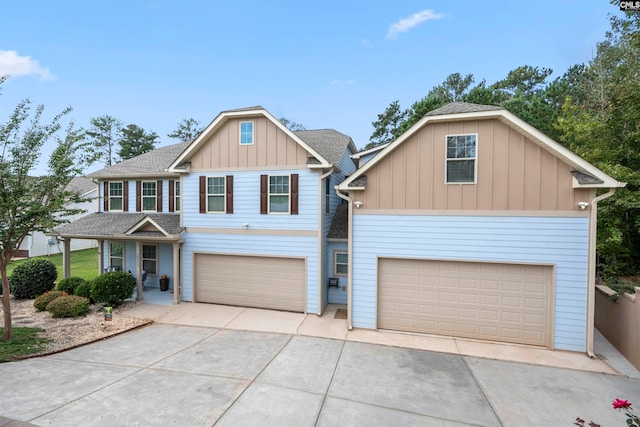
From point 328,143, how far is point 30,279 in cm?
1370

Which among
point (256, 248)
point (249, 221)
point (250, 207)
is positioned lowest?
Result: point (256, 248)

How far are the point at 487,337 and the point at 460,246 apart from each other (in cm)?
264

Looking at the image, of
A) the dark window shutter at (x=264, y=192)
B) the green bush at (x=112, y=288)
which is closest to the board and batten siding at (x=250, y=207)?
the dark window shutter at (x=264, y=192)

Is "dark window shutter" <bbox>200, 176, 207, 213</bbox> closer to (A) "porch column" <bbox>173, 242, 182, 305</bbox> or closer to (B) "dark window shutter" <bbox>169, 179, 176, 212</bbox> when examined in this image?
(A) "porch column" <bbox>173, 242, 182, 305</bbox>

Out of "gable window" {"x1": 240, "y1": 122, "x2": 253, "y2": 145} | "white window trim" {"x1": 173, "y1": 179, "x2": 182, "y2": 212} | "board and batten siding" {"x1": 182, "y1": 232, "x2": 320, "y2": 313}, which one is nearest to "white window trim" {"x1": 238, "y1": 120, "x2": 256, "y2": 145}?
"gable window" {"x1": 240, "y1": 122, "x2": 253, "y2": 145}

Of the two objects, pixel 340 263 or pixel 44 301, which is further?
pixel 340 263

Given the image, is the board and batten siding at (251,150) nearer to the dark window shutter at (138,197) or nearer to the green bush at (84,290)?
the dark window shutter at (138,197)

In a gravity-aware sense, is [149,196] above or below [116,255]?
above

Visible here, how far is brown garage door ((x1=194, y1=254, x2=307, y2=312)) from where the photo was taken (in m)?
10.5

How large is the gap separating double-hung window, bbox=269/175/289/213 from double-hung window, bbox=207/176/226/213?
1978mm

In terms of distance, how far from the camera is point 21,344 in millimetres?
7363

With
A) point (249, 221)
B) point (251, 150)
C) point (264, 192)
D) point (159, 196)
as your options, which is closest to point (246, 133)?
point (251, 150)

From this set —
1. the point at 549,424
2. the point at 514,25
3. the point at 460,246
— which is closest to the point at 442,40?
the point at 514,25

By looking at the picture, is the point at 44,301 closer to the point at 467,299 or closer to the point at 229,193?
the point at 229,193
